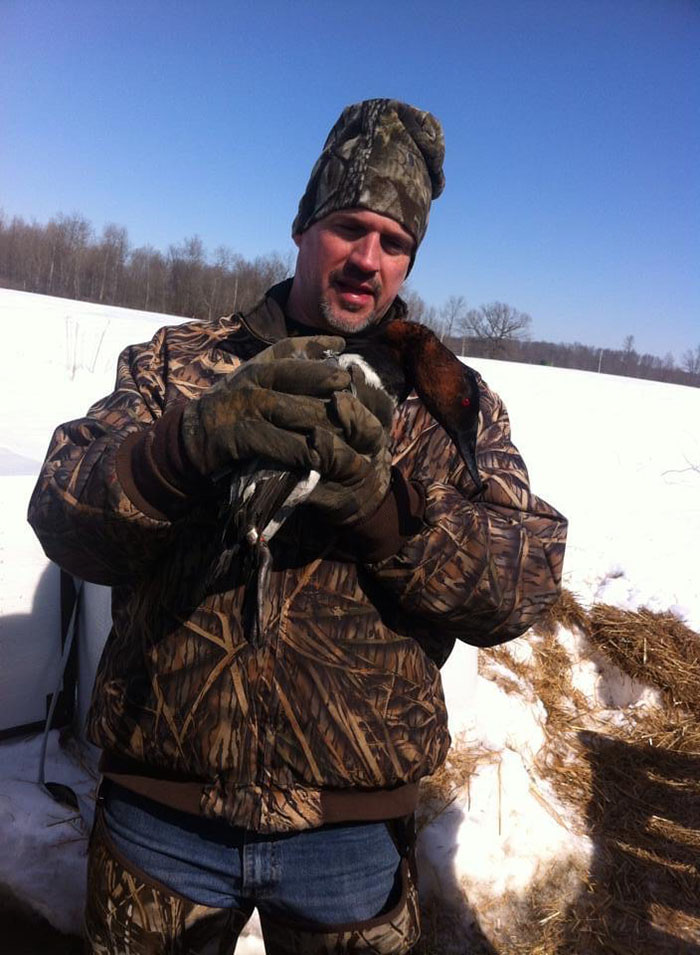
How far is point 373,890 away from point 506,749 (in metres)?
2.58

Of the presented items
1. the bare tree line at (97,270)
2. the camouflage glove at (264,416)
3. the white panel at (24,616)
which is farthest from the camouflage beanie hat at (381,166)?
the bare tree line at (97,270)

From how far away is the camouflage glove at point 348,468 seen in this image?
171 cm

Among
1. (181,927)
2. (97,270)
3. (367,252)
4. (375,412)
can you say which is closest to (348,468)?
(375,412)

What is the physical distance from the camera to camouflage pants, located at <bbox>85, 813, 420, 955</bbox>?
6.04 feet

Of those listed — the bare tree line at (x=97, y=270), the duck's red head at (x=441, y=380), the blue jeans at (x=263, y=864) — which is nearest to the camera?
the blue jeans at (x=263, y=864)

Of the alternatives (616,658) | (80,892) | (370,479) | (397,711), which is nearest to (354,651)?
(397,711)

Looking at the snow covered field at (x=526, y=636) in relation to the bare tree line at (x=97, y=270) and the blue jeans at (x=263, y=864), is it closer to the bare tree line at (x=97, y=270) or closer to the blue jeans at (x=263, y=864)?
the blue jeans at (x=263, y=864)

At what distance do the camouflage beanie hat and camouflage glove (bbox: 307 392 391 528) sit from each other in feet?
2.98

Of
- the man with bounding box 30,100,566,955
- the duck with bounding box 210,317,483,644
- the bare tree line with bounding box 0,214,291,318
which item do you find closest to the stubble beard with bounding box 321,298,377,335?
the duck with bounding box 210,317,483,644

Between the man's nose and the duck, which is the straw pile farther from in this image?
the man's nose

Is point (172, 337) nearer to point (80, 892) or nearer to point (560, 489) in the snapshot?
point (80, 892)

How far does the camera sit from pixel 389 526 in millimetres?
1812

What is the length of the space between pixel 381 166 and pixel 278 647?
1626mm

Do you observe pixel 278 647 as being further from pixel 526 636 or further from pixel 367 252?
pixel 526 636
